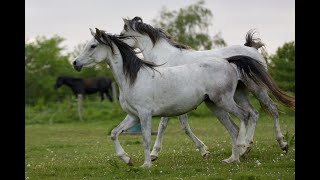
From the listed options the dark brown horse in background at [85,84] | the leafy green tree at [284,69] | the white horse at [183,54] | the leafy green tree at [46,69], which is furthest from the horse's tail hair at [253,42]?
the leafy green tree at [46,69]

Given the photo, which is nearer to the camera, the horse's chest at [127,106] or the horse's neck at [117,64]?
the horse's chest at [127,106]

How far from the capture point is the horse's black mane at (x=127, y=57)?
379 inches

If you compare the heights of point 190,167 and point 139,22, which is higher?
point 139,22

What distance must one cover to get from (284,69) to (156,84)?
1871 centimetres

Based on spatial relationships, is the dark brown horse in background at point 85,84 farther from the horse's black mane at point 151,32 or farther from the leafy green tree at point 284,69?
the horse's black mane at point 151,32

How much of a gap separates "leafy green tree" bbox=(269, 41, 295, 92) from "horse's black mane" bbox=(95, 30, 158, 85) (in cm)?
1641

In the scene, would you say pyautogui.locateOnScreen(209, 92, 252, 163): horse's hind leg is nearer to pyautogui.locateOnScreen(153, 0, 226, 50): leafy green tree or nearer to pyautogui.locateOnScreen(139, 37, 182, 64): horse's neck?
pyautogui.locateOnScreen(139, 37, 182, 64): horse's neck

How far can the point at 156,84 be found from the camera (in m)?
9.58

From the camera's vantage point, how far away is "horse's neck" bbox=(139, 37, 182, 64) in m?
11.7

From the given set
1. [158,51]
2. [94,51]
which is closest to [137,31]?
[158,51]

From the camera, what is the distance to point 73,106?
28922 mm
